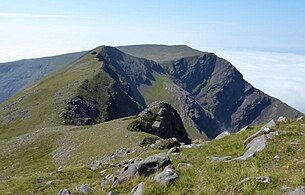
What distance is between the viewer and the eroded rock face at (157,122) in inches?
3064

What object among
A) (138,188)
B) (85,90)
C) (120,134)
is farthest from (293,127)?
(85,90)

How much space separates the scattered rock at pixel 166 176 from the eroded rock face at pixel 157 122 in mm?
52964

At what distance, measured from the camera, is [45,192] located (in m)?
25.4

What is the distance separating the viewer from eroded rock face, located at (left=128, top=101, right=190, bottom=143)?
7784cm

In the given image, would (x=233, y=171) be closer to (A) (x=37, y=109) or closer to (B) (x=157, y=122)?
(B) (x=157, y=122)

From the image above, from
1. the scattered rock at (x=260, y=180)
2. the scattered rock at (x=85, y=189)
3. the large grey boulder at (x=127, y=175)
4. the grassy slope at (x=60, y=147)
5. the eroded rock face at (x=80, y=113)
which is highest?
the scattered rock at (x=260, y=180)

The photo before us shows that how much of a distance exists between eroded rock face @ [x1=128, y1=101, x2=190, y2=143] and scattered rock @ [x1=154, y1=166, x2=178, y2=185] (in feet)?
174

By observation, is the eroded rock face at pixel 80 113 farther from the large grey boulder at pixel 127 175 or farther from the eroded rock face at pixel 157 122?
the large grey boulder at pixel 127 175

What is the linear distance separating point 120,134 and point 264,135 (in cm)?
4627

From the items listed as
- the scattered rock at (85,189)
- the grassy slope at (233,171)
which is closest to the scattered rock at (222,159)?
the grassy slope at (233,171)

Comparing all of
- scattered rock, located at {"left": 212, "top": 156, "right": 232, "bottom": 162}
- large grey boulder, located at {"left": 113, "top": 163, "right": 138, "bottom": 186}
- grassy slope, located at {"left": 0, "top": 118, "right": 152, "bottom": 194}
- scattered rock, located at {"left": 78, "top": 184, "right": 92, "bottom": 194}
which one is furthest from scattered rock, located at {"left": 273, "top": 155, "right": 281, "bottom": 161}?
grassy slope, located at {"left": 0, "top": 118, "right": 152, "bottom": 194}

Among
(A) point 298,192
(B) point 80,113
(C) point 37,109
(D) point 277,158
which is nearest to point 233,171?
(D) point 277,158

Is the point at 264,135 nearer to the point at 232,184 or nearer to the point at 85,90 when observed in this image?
the point at 232,184

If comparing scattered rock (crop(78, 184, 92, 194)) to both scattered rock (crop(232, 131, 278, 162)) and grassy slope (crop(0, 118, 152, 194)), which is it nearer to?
scattered rock (crop(232, 131, 278, 162))
